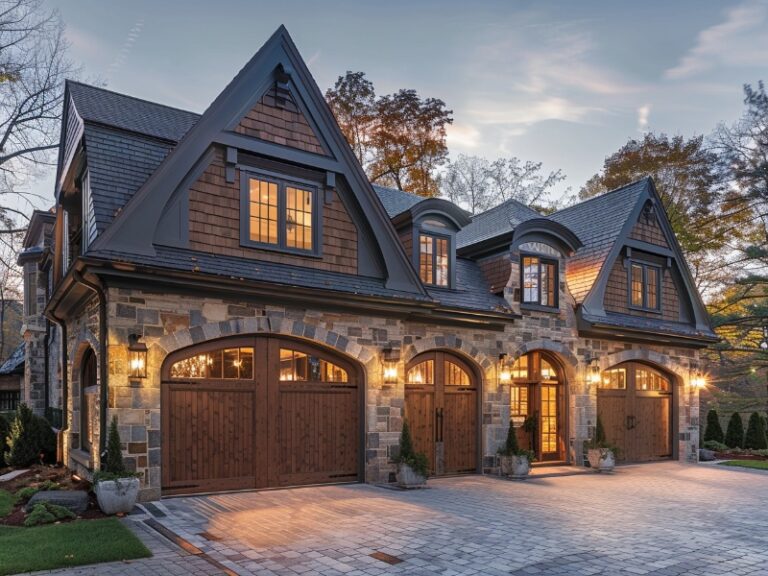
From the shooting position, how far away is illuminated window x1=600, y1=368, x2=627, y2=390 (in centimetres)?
1839

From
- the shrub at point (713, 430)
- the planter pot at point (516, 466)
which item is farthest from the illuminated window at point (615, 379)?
the shrub at point (713, 430)

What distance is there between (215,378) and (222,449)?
1.27 meters

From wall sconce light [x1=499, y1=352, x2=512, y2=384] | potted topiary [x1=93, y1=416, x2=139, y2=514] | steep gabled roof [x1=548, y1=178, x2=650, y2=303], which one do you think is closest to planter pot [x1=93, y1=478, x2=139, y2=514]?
potted topiary [x1=93, y1=416, x2=139, y2=514]

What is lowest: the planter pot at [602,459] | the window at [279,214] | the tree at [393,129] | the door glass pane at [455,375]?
the planter pot at [602,459]

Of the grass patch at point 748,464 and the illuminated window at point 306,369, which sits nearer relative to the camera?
the illuminated window at point 306,369

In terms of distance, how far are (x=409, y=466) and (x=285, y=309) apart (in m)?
4.04

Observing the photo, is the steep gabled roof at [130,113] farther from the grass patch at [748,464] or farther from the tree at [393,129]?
the grass patch at [748,464]

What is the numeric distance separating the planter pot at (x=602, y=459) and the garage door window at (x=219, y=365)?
970 cm

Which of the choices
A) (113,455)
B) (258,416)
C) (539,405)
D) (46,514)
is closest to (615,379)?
(539,405)

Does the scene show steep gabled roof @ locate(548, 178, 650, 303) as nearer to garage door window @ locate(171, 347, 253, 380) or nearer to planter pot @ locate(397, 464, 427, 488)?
planter pot @ locate(397, 464, 427, 488)

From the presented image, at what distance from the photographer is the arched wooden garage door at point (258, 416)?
10727 mm

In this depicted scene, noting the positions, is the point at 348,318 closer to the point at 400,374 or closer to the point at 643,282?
the point at 400,374

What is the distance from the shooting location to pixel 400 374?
44.2ft

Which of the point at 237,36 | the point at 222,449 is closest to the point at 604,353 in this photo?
the point at 222,449
